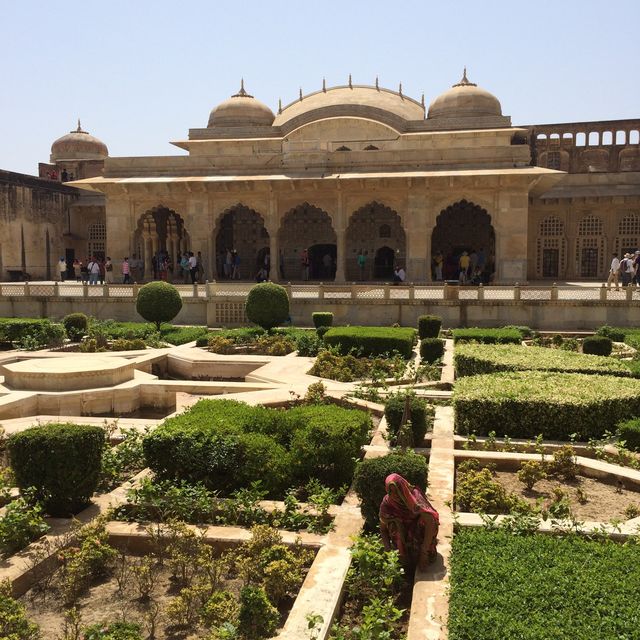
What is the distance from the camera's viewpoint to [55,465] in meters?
5.76

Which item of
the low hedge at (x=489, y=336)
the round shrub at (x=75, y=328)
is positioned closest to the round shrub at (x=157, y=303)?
the round shrub at (x=75, y=328)

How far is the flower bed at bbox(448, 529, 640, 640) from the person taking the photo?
3789mm

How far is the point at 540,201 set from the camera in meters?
28.1

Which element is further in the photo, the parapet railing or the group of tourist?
the group of tourist

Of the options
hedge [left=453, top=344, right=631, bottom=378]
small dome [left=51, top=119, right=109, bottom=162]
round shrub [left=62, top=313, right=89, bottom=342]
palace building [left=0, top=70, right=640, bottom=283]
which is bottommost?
hedge [left=453, top=344, right=631, bottom=378]

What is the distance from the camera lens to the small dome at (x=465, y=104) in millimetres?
29734

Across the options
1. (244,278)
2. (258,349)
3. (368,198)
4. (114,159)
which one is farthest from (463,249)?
(258,349)

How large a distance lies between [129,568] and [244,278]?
2386 cm

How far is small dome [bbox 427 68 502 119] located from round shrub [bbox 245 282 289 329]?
54.3ft

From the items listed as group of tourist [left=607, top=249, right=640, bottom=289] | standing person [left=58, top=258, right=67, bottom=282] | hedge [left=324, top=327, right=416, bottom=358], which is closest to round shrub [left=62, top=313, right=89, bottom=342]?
hedge [left=324, top=327, right=416, bottom=358]

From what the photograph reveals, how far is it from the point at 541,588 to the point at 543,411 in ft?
13.8

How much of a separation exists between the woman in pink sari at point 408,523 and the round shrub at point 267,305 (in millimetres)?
11579

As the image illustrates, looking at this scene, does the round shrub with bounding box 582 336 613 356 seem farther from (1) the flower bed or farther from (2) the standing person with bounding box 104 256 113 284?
(2) the standing person with bounding box 104 256 113 284

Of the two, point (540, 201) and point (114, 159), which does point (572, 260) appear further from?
point (114, 159)
